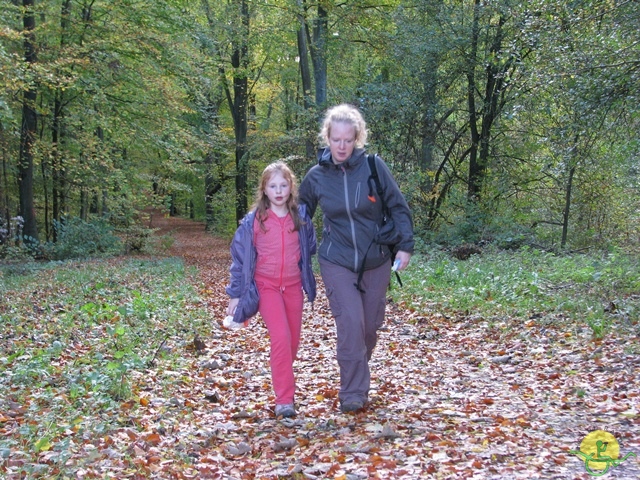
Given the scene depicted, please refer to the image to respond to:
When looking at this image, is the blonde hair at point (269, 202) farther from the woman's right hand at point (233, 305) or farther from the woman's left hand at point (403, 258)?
the woman's left hand at point (403, 258)

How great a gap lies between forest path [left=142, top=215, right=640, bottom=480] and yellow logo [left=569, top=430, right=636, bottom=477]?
0.04 m

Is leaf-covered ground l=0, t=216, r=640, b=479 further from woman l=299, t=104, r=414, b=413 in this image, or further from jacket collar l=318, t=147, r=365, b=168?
jacket collar l=318, t=147, r=365, b=168

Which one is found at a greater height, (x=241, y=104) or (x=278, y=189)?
(x=241, y=104)

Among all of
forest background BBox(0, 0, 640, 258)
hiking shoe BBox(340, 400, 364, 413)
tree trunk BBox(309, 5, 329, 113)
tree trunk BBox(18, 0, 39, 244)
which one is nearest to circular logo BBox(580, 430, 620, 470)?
hiking shoe BBox(340, 400, 364, 413)

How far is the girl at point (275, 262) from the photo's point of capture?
491cm

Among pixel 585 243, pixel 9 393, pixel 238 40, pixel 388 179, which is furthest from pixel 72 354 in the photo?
pixel 238 40

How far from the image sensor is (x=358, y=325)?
481 cm

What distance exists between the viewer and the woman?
4766mm

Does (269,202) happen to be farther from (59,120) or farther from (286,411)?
(59,120)

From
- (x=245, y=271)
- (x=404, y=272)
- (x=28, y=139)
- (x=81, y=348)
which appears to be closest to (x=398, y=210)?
(x=245, y=271)

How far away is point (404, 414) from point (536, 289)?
4.88 meters

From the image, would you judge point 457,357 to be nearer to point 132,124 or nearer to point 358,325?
point 358,325

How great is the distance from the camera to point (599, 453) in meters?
3.71

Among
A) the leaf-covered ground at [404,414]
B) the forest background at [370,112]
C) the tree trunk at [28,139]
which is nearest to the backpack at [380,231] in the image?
the leaf-covered ground at [404,414]
